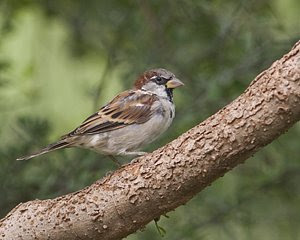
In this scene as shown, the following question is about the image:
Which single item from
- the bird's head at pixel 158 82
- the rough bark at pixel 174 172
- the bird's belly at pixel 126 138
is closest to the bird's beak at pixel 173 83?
the bird's head at pixel 158 82

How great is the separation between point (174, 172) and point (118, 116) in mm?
1862

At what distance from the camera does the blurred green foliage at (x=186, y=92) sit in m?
7.21

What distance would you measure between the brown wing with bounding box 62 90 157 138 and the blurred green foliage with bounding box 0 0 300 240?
37.5 inches

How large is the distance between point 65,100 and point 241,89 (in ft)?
8.23

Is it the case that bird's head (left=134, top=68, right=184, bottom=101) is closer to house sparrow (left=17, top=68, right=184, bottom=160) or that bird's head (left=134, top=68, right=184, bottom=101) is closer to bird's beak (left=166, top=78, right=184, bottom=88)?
bird's beak (left=166, top=78, right=184, bottom=88)

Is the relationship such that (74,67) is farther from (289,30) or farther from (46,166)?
(289,30)

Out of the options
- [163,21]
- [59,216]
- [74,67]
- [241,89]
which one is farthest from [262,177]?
[59,216]

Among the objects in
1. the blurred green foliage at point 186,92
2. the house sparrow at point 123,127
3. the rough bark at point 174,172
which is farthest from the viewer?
the blurred green foliage at point 186,92

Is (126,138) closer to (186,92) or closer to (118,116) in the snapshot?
(118,116)

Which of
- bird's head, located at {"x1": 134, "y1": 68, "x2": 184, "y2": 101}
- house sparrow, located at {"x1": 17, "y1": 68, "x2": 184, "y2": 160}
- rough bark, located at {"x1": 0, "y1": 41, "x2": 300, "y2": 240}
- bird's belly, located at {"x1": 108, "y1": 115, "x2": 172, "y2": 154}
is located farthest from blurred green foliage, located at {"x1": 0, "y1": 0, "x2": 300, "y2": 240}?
rough bark, located at {"x1": 0, "y1": 41, "x2": 300, "y2": 240}

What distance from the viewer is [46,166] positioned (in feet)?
24.5

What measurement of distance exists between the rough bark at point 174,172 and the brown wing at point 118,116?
124cm

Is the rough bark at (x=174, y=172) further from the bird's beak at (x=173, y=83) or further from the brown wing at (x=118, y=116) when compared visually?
the bird's beak at (x=173, y=83)

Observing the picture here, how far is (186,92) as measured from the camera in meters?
7.35
